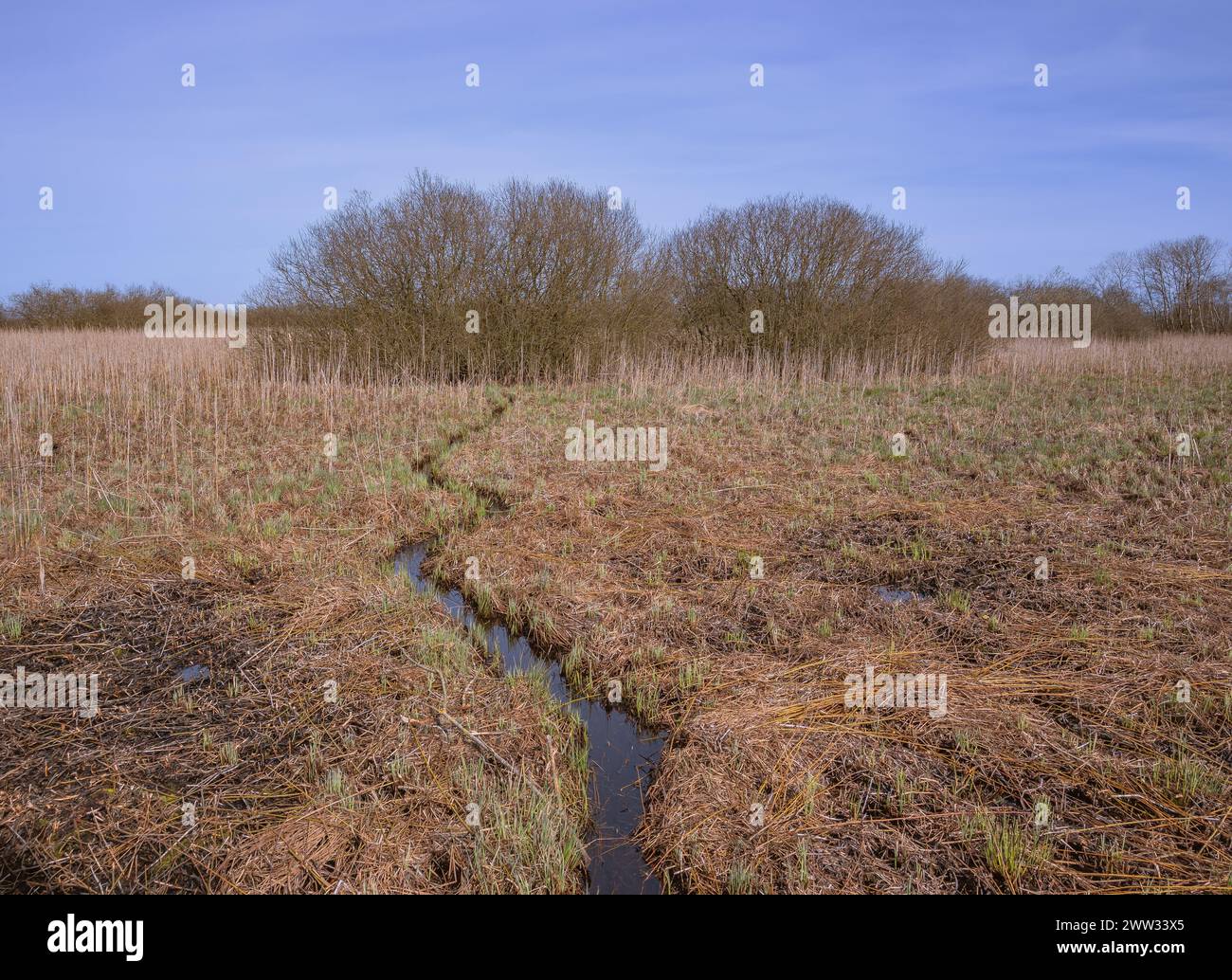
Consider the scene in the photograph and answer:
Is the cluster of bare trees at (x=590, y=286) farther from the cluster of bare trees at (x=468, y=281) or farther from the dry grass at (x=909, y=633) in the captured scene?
the dry grass at (x=909, y=633)

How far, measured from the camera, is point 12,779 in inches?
137

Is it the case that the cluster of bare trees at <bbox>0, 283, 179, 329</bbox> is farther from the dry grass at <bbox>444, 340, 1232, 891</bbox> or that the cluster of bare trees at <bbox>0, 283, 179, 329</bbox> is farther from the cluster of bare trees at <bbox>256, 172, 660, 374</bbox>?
the dry grass at <bbox>444, 340, 1232, 891</bbox>

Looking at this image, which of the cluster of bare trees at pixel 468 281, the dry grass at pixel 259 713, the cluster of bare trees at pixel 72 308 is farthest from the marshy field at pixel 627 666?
the cluster of bare trees at pixel 72 308

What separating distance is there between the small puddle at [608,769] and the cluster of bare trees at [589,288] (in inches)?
405

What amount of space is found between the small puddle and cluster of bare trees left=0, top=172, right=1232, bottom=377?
10.3 meters

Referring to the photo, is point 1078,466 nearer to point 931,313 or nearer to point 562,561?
point 562,561

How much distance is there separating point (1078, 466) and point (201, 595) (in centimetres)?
845

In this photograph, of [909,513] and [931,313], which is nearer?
[909,513]

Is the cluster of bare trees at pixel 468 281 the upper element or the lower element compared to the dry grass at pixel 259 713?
upper

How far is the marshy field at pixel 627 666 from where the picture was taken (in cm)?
314

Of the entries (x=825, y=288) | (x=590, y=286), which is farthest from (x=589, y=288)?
(x=825, y=288)

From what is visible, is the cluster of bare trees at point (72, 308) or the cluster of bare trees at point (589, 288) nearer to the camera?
the cluster of bare trees at point (589, 288)
